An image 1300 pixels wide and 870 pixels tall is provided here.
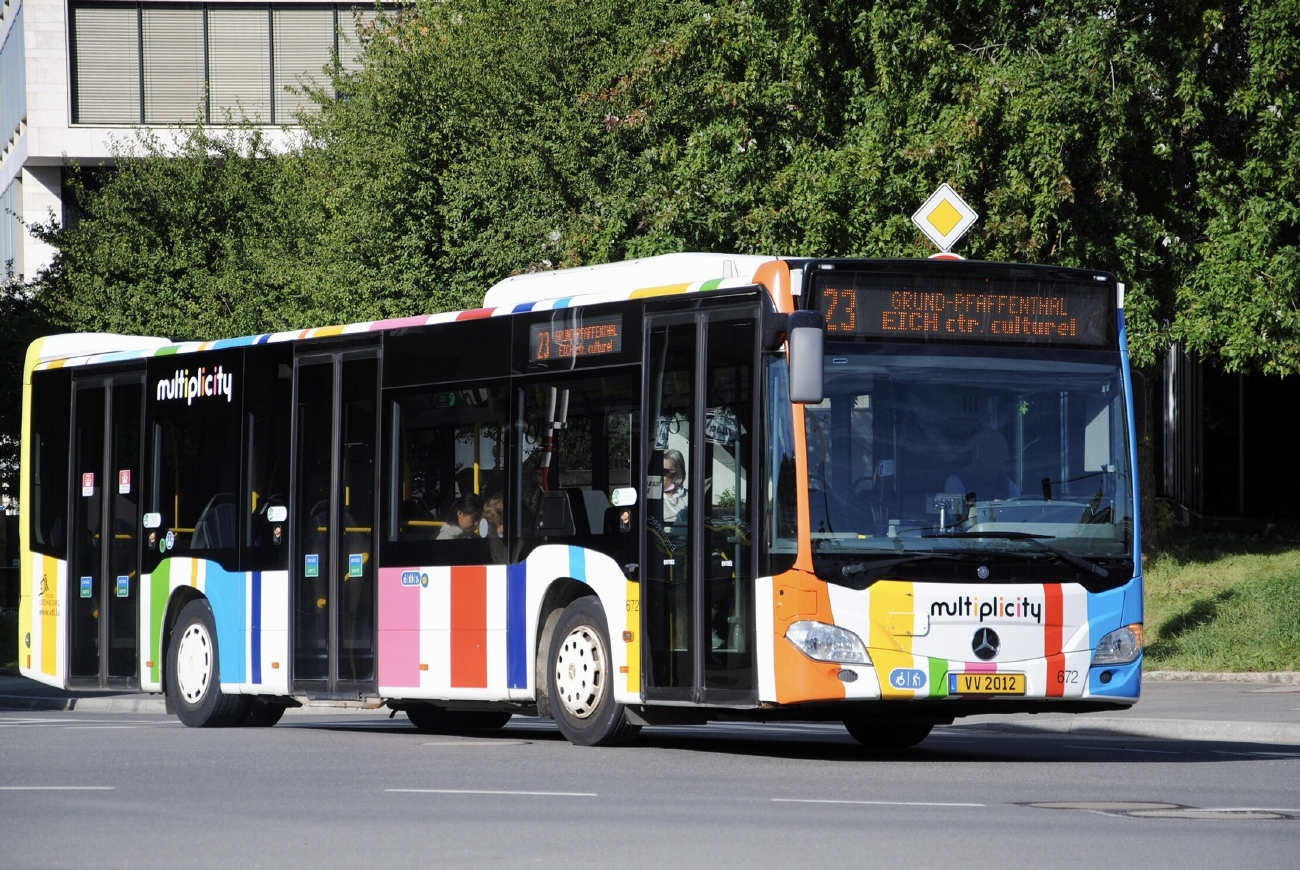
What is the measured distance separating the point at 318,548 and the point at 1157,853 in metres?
9.16

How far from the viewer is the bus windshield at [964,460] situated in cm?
1259

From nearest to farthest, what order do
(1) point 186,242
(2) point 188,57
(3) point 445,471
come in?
1. (3) point 445,471
2. (1) point 186,242
3. (2) point 188,57

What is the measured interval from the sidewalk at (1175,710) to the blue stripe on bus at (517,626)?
16.9ft

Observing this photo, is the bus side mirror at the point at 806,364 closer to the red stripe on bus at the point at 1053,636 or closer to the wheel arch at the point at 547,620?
the red stripe on bus at the point at 1053,636

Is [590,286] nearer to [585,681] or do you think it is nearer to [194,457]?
[585,681]

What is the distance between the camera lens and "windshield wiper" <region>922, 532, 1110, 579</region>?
12766 mm

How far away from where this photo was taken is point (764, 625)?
12641 millimetres

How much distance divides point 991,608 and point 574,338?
3397 millimetres

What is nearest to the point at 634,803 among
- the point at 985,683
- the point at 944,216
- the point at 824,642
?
the point at 824,642

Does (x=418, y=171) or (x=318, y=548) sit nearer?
(x=318, y=548)

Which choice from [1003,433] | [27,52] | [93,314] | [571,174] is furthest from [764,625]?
[27,52]

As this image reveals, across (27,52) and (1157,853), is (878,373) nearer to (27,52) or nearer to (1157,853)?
(1157,853)

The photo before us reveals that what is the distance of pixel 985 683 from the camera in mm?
12719

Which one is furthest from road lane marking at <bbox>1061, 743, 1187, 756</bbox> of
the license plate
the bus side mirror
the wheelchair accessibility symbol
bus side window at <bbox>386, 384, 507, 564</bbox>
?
bus side window at <bbox>386, 384, 507, 564</bbox>
